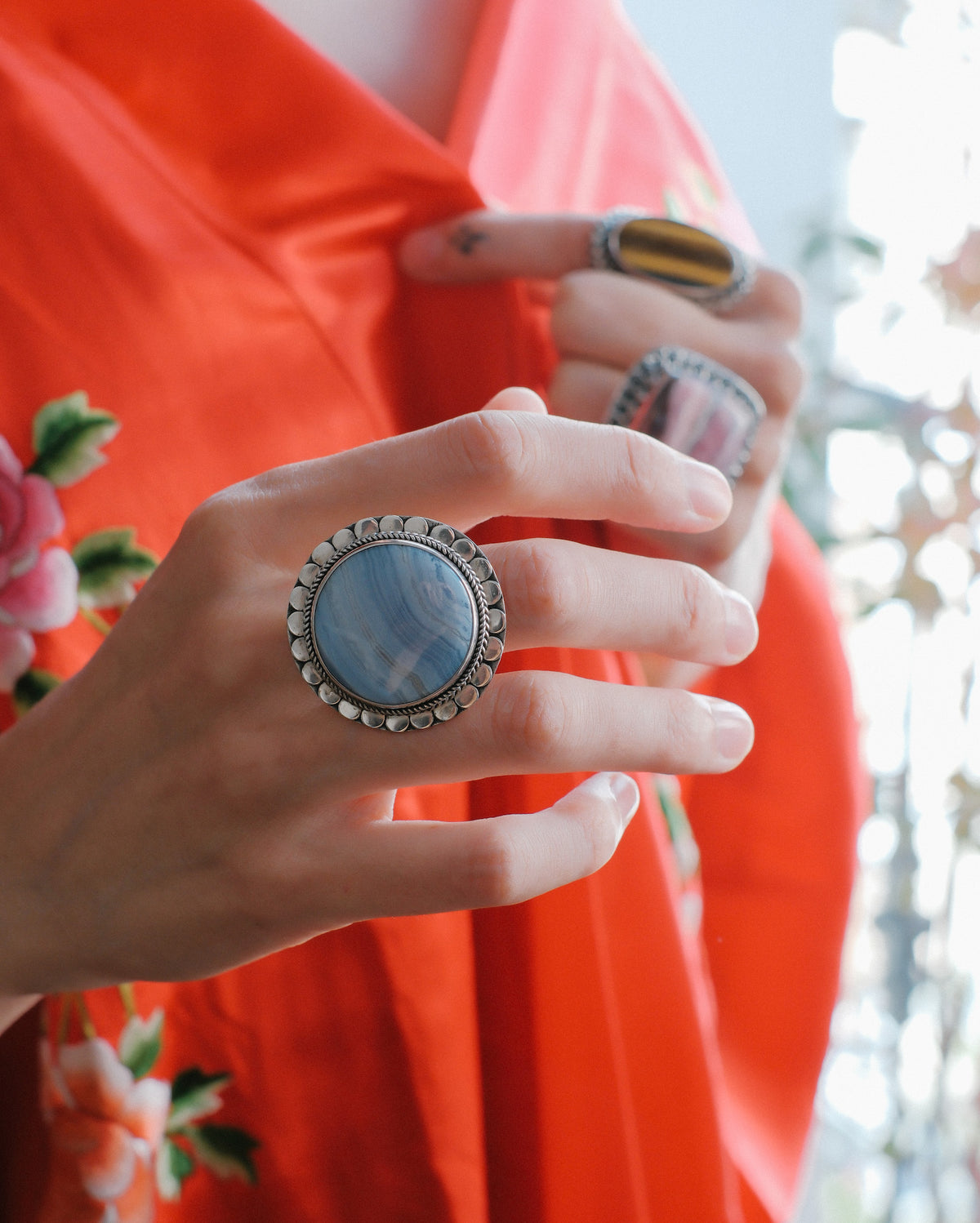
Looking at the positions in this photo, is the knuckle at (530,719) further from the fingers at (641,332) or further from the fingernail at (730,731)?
the fingers at (641,332)

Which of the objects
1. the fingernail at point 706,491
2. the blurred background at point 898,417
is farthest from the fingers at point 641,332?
the blurred background at point 898,417

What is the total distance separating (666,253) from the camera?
1.83 ft

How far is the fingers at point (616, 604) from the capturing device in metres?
0.36

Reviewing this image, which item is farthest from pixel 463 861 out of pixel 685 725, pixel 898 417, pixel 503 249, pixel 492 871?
pixel 898 417

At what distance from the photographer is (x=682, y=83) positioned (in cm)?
127

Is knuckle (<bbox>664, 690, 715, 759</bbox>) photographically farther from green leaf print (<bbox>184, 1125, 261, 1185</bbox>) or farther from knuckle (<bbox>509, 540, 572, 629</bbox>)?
green leaf print (<bbox>184, 1125, 261, 1185</bbox>)

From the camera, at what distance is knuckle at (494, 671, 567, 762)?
348 mm

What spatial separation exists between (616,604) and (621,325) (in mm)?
223

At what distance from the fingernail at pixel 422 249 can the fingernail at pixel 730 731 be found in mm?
330

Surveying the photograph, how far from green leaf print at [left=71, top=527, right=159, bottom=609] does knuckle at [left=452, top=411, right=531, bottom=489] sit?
236mm

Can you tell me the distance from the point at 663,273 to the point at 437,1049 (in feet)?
1.56

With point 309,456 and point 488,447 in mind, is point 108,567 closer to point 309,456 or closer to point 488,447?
point 309,456

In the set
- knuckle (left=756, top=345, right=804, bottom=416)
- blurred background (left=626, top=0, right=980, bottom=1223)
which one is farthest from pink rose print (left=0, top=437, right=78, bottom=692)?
blurred background (left=626, top=0, right=980, bottom=1223)

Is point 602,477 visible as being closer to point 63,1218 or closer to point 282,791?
point 282,791
